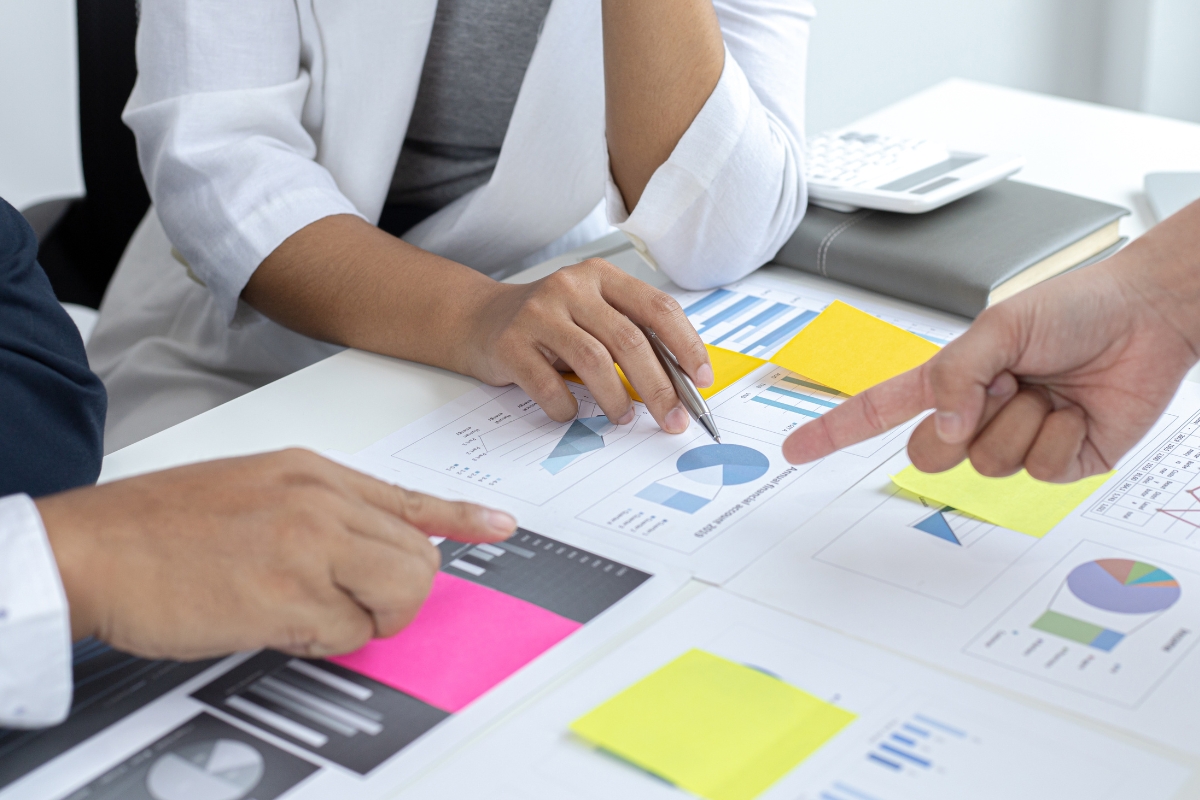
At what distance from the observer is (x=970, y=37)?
103 inches

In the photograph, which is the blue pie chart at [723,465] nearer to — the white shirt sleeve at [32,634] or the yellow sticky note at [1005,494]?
the yellow sticky note at [1005,494]

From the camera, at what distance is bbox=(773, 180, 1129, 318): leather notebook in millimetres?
916

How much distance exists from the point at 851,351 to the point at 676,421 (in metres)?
0.17

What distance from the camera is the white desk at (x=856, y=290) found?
77 centimetres

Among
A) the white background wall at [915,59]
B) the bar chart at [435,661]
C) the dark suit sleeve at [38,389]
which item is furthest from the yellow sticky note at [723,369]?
the white background wall at [915,59]

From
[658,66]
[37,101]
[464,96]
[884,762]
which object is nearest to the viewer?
[884,762]

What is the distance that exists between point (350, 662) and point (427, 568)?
6 cm

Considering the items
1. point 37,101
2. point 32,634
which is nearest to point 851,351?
point 32,634

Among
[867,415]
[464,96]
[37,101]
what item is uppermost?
[464,96]

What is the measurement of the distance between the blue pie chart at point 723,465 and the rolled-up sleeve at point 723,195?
11.2 inches

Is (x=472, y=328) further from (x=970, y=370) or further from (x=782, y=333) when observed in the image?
(x=970, y=370)

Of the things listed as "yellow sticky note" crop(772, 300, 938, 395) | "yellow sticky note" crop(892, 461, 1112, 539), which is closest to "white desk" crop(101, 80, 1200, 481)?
"yellow sticky note" crop(772, 300, 938, 395)

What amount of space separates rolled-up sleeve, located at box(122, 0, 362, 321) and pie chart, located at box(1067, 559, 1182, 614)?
68 centimetres

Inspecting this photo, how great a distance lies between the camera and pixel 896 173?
1.07 metres
